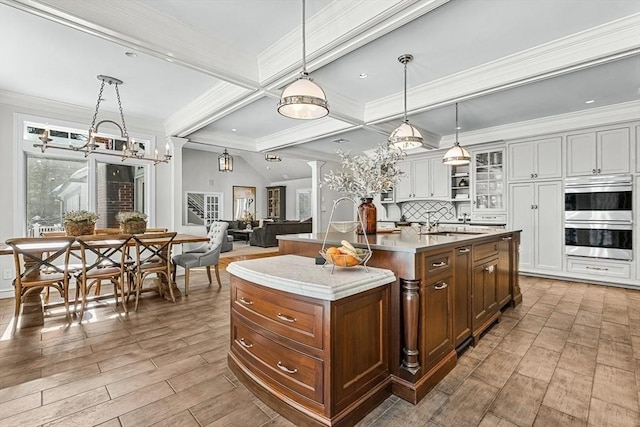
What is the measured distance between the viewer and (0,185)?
412 cm

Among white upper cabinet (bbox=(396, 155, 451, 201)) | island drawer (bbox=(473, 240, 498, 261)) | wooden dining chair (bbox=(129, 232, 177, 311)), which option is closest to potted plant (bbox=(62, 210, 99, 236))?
wooden dining chair (bbox=(129, 232, 177, 311))

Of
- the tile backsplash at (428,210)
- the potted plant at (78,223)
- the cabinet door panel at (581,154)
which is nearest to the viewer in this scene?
the potted plant at (78,223)

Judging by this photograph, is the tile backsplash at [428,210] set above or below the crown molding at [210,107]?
below

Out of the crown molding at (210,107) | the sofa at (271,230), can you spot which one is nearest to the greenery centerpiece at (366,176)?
the crown molding at (210,107)

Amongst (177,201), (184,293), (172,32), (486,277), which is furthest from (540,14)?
(177,201)

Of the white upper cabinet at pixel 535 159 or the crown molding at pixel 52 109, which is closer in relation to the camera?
the crown molding at pixel 52 109

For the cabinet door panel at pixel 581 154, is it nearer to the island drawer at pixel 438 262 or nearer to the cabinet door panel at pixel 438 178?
the cabinet door panel at pixel 438 178

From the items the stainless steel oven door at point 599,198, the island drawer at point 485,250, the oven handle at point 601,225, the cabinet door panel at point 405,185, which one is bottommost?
the island drawer at point 485,250

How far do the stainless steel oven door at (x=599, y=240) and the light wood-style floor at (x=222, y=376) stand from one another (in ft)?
5.44

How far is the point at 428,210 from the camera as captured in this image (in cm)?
736

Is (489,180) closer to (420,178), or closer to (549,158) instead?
(549,158)

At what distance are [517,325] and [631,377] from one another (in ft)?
3.26

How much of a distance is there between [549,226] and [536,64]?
315 cm

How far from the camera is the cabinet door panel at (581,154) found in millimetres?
4797
